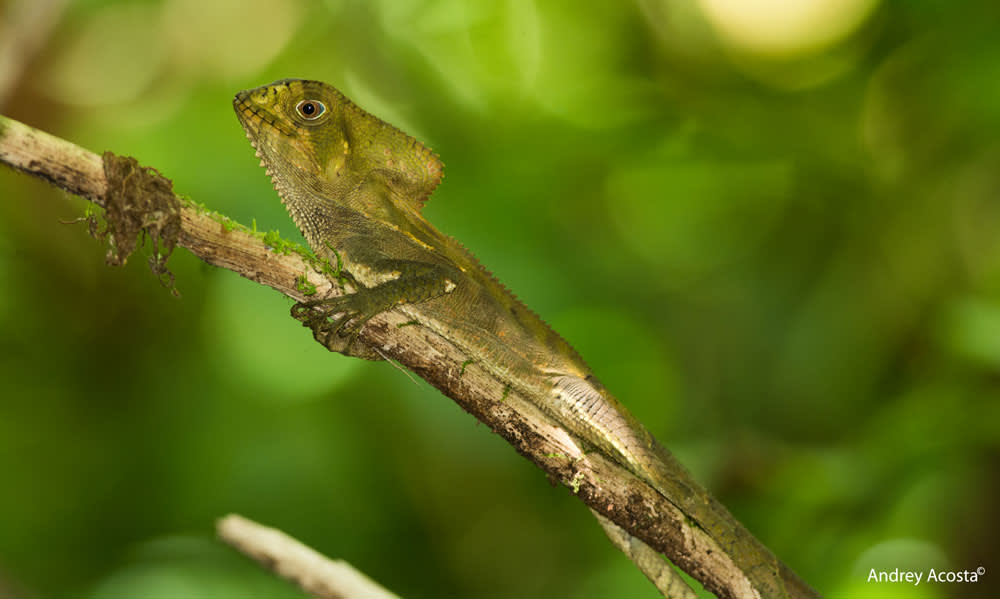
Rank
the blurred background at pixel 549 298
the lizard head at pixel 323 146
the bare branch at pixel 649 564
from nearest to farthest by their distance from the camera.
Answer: the lizard head at pixel 323 146 < the bare branch at pixel 649 564 < the blurred background at pixel 549 298

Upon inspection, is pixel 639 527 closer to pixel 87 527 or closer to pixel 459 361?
pixel 459 361

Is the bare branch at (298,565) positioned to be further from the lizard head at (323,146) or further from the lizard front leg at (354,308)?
the lizard head at (323,146)

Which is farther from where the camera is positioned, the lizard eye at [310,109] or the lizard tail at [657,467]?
the lizard eye at [310,109]

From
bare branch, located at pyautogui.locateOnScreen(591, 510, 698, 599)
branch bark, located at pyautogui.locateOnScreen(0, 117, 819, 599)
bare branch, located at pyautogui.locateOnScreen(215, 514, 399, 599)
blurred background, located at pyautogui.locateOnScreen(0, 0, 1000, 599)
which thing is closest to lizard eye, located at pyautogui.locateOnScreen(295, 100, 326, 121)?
branch bark, located at pyautogui.locateOnScreen(0, 117, 819, 599)

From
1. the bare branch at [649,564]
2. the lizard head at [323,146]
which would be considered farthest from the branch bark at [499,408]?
the lizard head at [323,146]

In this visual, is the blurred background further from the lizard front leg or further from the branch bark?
the lizard front leg

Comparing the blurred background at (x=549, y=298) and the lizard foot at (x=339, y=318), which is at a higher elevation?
the blurred background at (x=549, y=298)

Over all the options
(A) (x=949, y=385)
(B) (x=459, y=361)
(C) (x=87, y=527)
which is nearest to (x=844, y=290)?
(A) (x=949, y=385)
